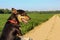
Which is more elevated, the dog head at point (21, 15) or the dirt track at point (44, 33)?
the dog head at point (21, 15)

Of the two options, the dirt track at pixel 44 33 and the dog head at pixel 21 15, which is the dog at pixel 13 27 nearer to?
the dog head at pixel 21 15

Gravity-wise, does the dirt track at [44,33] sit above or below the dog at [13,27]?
below

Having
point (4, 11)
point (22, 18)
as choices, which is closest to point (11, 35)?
point (22, 18)

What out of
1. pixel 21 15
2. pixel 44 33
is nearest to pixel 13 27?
pixel 21 15

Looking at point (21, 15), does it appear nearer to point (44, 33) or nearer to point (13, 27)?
point (13, 27)

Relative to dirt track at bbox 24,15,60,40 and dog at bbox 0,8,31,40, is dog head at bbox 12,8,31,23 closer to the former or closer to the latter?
dog at bbox 0,8,31,40

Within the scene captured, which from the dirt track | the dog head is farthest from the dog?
the dirt track

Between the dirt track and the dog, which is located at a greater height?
the dog

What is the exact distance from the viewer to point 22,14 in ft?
20.8

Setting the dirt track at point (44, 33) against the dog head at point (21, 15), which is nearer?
the dog head at point (21, 15)

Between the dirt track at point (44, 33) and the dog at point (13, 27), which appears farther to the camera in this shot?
the dirt track at point (44, 33)

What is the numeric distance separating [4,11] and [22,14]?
4172 cm

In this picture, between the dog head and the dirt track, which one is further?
the dirt track

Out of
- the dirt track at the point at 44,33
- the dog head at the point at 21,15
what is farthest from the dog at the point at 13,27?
the dirt track at the point at 44,33
